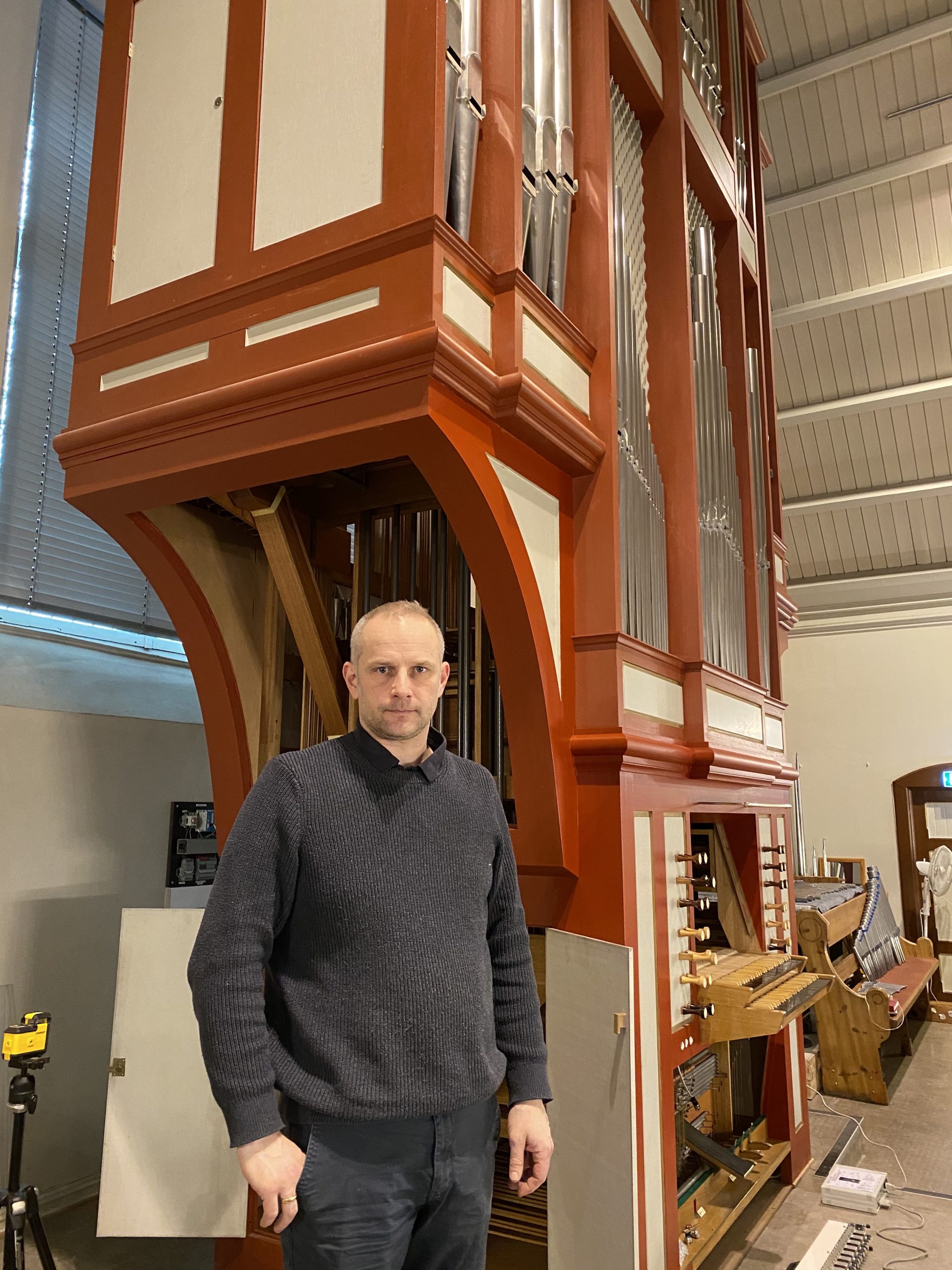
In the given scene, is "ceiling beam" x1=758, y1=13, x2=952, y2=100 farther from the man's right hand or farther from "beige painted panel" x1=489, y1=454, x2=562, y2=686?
the man's right hand

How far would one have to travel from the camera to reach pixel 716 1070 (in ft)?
13.5

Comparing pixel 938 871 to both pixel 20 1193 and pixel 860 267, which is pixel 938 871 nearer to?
pixel 860 267

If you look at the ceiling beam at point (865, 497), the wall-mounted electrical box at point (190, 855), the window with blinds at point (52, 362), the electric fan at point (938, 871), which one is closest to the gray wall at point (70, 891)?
the wall-mounted electrical box at point (190, 855)

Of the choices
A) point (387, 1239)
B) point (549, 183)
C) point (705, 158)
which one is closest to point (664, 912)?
point (387, 1239)

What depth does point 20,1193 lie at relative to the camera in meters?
3.03

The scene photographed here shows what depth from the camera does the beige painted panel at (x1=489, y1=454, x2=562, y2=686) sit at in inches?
111

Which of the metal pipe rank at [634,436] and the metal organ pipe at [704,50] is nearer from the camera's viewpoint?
the metal pipe rank at [634,436]

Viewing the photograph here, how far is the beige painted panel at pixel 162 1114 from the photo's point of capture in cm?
316

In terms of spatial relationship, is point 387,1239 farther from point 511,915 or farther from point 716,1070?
point 716,1070

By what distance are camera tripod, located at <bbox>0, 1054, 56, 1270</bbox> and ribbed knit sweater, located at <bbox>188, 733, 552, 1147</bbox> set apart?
1779 mm

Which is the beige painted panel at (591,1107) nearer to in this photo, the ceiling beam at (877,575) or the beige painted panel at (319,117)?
the beige painted panel at (319,117)

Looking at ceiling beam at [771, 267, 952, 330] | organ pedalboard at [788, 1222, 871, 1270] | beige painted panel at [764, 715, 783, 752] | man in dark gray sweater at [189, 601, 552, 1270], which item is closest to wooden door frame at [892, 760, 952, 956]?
ceiling beam at [771, 267, 952, 330]

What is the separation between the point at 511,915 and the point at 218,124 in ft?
8.58

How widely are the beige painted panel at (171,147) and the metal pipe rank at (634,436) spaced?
1426mm
